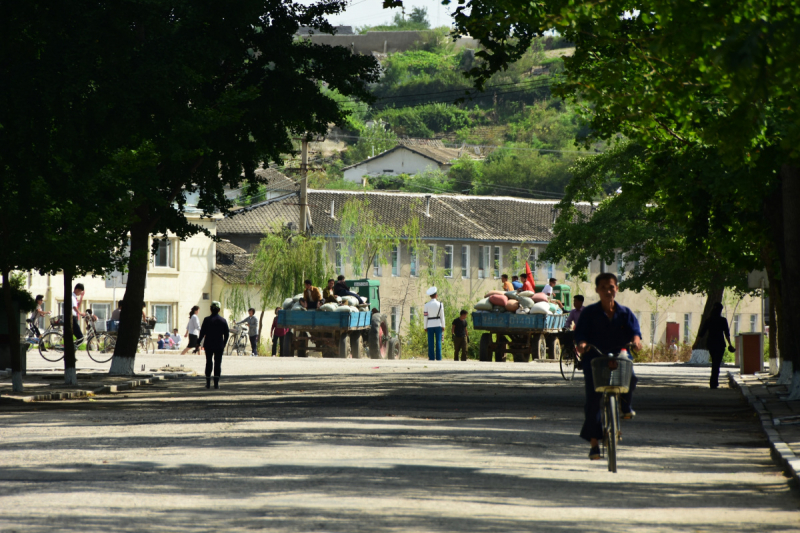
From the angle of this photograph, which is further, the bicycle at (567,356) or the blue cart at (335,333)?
the blue cart at (335,333)

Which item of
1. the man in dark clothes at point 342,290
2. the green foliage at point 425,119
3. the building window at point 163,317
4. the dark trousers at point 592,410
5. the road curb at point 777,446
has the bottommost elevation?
the road curb at point 777,446

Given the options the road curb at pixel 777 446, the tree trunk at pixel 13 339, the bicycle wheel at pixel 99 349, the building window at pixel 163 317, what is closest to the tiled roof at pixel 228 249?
the building window at pixel 163 317

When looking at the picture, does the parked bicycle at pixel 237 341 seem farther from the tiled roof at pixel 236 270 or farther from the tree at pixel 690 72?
the tree at pixel 690 72

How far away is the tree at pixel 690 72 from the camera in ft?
23.1

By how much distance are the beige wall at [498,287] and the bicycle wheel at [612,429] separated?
208ft

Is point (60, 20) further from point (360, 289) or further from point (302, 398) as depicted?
point (360, 289)

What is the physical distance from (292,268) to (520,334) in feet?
66.2

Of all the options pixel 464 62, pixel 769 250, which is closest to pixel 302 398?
pixel 769 250

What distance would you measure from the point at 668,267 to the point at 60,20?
29646 millimetres

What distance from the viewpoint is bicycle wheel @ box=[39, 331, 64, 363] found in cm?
3425

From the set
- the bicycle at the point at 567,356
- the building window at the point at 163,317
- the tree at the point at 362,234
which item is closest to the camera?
the bicycle at the point at 567,356

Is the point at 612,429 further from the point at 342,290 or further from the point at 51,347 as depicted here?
the point at 51,347

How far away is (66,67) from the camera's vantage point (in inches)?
614

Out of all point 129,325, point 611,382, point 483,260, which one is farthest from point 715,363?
point 483,260
